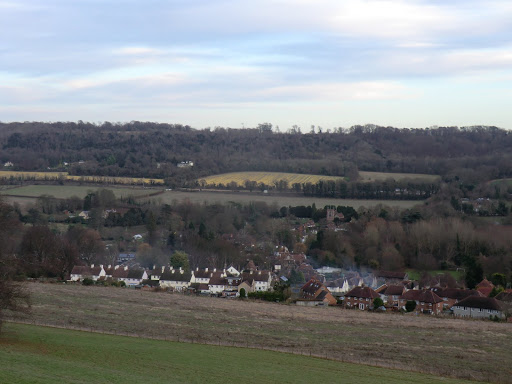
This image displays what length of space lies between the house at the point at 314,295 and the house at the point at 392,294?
10.1 ft

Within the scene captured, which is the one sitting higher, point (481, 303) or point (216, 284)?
point (481, 303)

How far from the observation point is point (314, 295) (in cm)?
3903

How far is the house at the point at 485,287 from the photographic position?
129ft

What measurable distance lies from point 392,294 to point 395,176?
4467cm

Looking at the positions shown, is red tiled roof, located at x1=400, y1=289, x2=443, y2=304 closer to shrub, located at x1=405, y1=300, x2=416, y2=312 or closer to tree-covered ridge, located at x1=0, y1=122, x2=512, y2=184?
shrub, located at x1=405, y1=300, x2=416, y2=312

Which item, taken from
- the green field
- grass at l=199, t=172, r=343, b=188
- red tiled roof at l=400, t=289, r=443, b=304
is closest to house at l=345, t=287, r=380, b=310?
red tiled roof at l=400, t=289, r=443, b=304

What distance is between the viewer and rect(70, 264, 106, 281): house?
4284cm

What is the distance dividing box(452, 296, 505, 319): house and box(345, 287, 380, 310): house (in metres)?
4.48

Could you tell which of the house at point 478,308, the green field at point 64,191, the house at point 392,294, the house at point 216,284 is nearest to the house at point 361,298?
the house at point 392,294

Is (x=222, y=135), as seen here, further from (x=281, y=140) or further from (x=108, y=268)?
(x=108, y=268)

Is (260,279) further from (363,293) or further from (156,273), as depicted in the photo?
(363,293)

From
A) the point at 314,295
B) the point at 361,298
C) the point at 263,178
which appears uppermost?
the point at 263,178

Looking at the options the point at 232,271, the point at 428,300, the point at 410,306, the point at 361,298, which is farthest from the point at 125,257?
the point at 428,300

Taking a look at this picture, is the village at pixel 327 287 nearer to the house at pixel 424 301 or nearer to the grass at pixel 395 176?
the house at pixel 424 301
